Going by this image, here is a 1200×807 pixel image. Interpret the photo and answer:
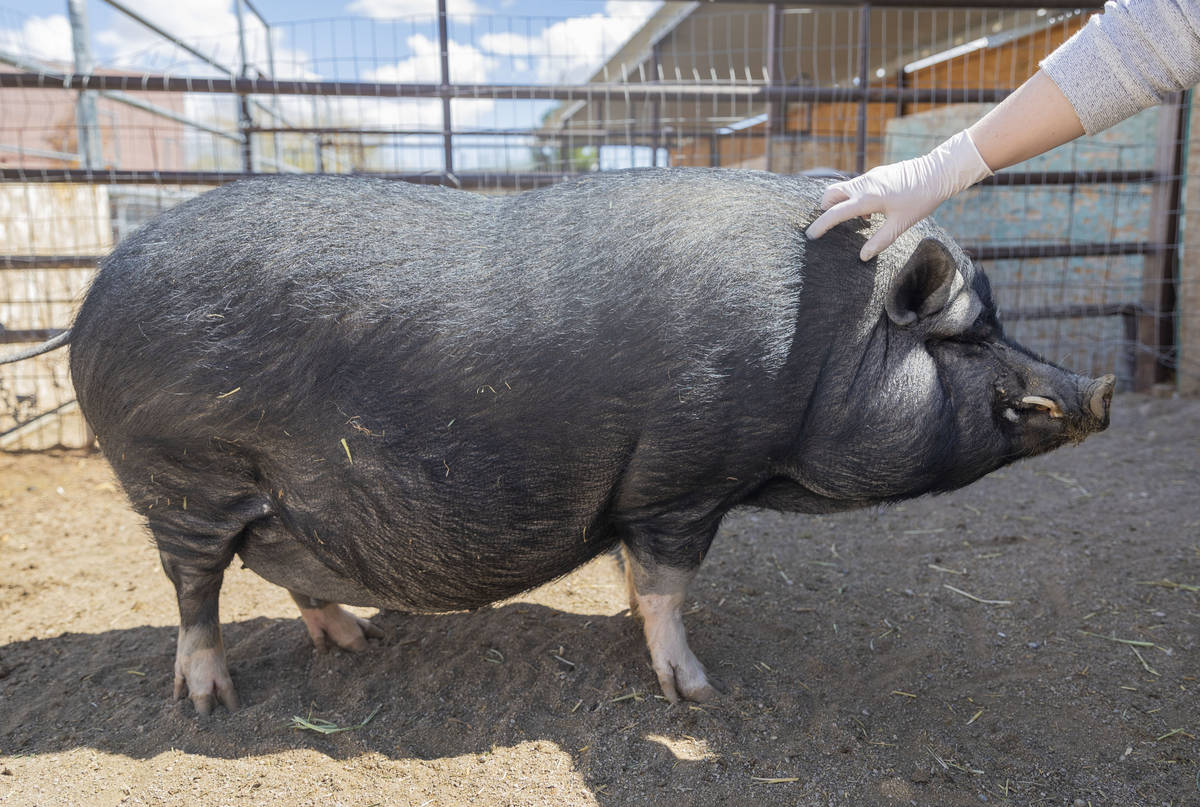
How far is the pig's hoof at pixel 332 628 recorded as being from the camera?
330cm

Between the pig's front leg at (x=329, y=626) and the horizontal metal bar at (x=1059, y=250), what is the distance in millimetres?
5405

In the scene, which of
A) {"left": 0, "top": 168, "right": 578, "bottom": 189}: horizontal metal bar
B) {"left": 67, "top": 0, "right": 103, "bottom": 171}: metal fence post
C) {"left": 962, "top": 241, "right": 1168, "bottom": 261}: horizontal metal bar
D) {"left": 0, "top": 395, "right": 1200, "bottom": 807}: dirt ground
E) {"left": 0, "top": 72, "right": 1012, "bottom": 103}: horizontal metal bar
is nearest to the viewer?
{"left": 0, "top": 395, "right": 1200, "bottom": 807}: dirt ground

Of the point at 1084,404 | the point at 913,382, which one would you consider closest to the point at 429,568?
the point at 913,382

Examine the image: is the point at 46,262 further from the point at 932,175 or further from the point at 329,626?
the point at 932,175

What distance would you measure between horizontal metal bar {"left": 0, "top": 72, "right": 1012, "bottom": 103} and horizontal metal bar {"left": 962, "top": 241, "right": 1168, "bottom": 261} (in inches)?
45.9

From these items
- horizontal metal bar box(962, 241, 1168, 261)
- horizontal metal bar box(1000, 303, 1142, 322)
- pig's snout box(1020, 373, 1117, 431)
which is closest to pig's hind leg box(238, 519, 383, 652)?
pig's snout box(1020, 373, 1117, 431)

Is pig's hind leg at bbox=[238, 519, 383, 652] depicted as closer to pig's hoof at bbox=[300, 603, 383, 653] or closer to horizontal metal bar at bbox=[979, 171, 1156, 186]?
pig's hoof at bbox=[300, 603, 383, 653]

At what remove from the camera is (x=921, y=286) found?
8.42 feet

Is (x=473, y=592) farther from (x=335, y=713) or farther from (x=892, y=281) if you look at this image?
(x=892, y=281)

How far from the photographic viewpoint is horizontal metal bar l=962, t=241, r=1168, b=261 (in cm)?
675

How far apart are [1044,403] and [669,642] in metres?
1.39

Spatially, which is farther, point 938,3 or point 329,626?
point 938,3

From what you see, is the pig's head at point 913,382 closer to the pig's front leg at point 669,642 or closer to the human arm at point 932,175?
the human arm at point 932,175

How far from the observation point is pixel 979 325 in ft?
8.77
